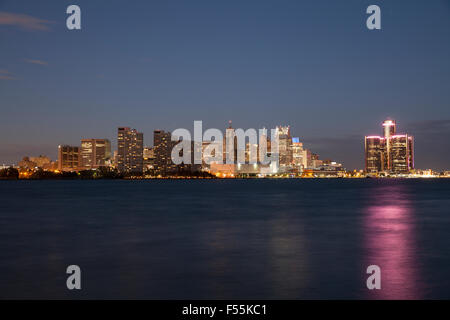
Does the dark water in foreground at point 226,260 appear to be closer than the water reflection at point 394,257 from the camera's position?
A: No

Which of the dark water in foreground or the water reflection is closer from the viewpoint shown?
the water reflection

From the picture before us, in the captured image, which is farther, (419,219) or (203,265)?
(419,219)

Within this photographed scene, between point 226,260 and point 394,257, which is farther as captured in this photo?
point 394,257

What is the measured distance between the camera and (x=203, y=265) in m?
18.1

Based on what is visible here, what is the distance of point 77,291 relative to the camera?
13.9m
